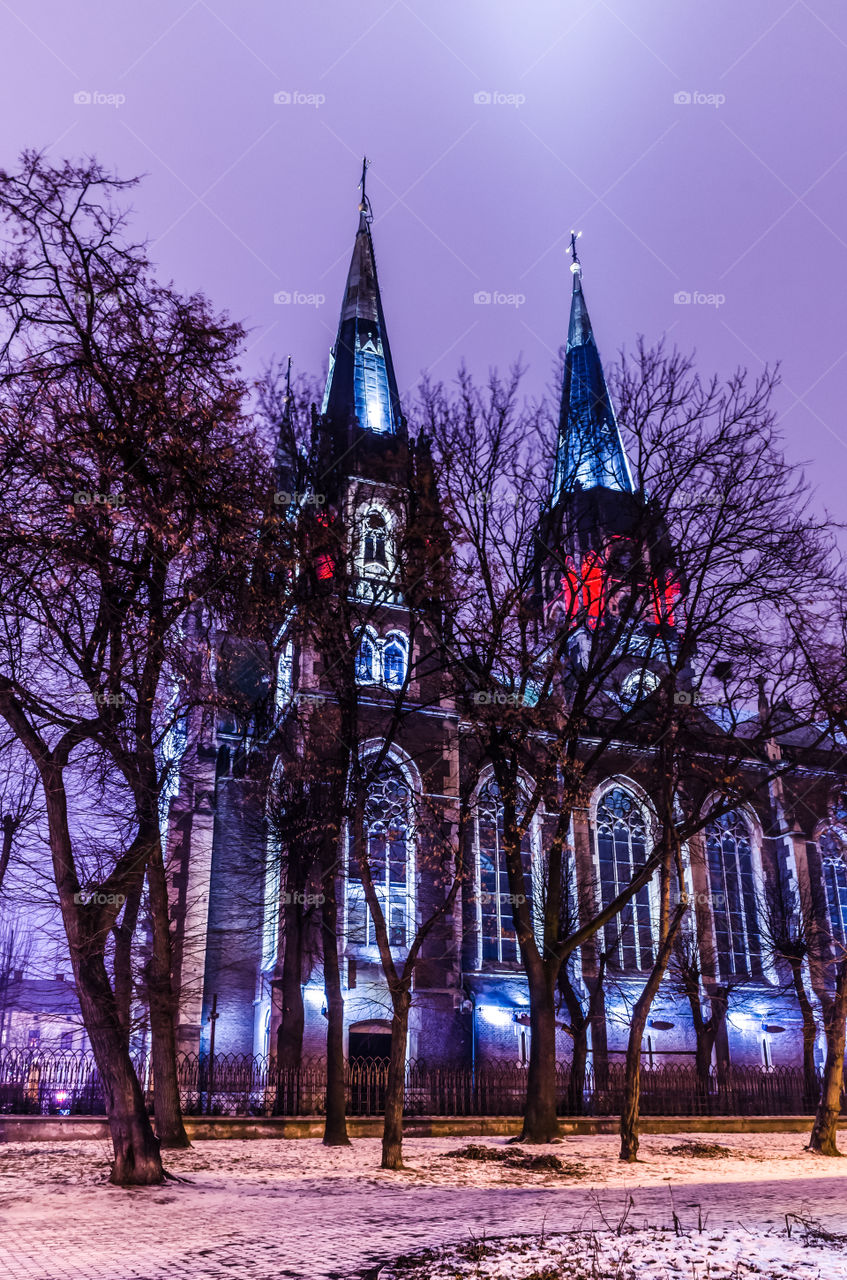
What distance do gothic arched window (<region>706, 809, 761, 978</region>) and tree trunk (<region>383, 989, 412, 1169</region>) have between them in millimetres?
21505

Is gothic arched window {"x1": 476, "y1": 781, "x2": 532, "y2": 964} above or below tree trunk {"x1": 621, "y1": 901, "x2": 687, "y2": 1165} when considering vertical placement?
above

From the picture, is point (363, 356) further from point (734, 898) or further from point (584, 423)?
point (734, 898)

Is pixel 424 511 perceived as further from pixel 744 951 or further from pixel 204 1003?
pixel 744 951

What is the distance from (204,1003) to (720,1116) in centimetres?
1608

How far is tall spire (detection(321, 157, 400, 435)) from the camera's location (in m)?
38.2

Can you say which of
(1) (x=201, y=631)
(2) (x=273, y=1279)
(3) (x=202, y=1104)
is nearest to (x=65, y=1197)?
(2) (x=273, y=1279)

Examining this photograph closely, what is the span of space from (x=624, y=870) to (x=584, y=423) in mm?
19600

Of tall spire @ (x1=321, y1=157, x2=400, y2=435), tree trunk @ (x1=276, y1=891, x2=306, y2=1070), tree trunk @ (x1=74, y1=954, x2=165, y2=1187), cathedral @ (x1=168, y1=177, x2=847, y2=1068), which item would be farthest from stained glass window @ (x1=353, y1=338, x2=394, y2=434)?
tree trunk @ (x1=74, y1=954, x2=165, y2=1187)

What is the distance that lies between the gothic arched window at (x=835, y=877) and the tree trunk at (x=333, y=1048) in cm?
2326

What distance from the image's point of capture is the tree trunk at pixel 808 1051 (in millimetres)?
26562

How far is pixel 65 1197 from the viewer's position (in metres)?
10.2

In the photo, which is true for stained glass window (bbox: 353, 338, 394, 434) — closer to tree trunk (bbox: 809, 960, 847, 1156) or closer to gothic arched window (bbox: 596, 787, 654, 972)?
gothic arched window (bbox: 596, 787, 654, 972)

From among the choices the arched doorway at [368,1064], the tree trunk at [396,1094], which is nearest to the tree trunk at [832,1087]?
the tree trunk at [396,1094]

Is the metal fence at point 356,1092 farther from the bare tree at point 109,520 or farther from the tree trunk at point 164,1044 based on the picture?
the bare tree at point 109,520
